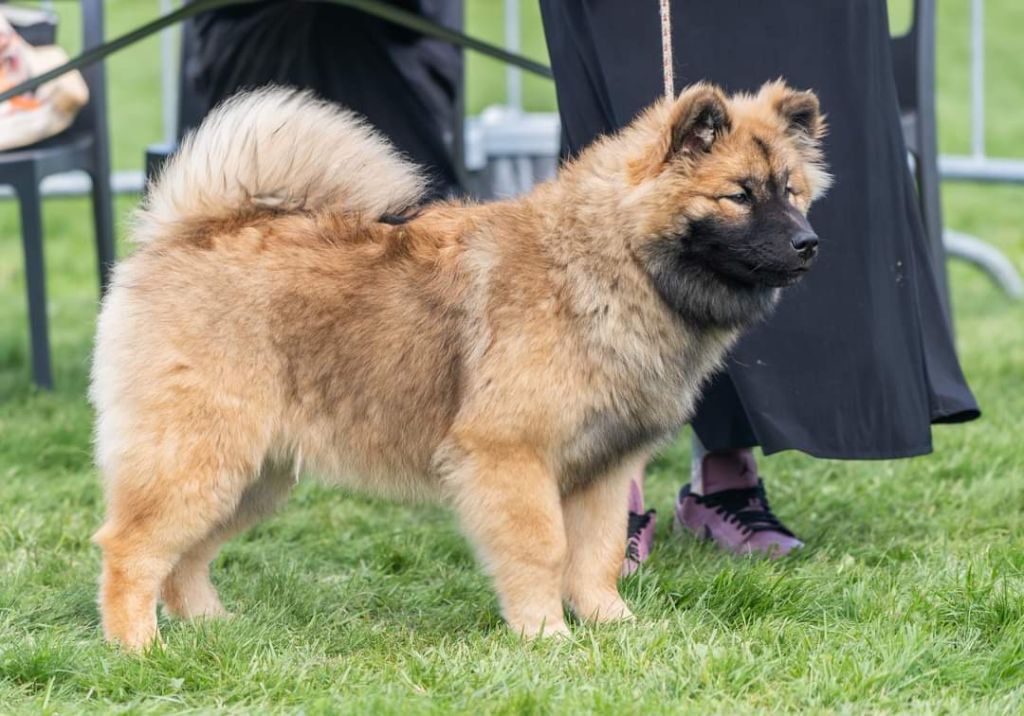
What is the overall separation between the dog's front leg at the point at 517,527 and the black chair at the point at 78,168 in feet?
8.56

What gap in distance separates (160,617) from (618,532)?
1.05m

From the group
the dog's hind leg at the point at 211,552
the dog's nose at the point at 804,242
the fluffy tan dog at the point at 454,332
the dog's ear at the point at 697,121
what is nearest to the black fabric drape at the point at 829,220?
the fluffy tan dog at the point at 454,332

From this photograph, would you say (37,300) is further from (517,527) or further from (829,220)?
(829,220)

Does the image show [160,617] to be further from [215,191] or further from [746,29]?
[746,29]

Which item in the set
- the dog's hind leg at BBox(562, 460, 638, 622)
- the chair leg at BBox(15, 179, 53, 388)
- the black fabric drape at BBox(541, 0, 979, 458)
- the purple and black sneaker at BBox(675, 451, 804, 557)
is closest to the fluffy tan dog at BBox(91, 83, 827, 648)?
the dog's hind leg at BBox(562, 460, 638, 622)

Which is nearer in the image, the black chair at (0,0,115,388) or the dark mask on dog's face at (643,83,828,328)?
the dark mask on dog's face at (643,83,828,328)

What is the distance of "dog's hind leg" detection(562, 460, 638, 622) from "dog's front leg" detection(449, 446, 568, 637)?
6.3 inches

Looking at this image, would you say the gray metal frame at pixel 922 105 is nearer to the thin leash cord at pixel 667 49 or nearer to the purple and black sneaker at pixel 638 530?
the purple and black sneaker at pixel 638 530

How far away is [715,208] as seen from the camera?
285 centimetres

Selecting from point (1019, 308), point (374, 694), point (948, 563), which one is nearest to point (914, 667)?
point (948, 563)

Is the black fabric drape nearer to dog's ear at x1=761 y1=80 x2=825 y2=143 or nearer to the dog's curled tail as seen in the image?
dog's ear at x1=761 y1=80 x2=825 y2=143

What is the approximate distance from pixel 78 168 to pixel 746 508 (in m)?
2.91

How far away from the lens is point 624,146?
2984 mm

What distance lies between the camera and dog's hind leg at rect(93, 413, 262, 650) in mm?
2906
